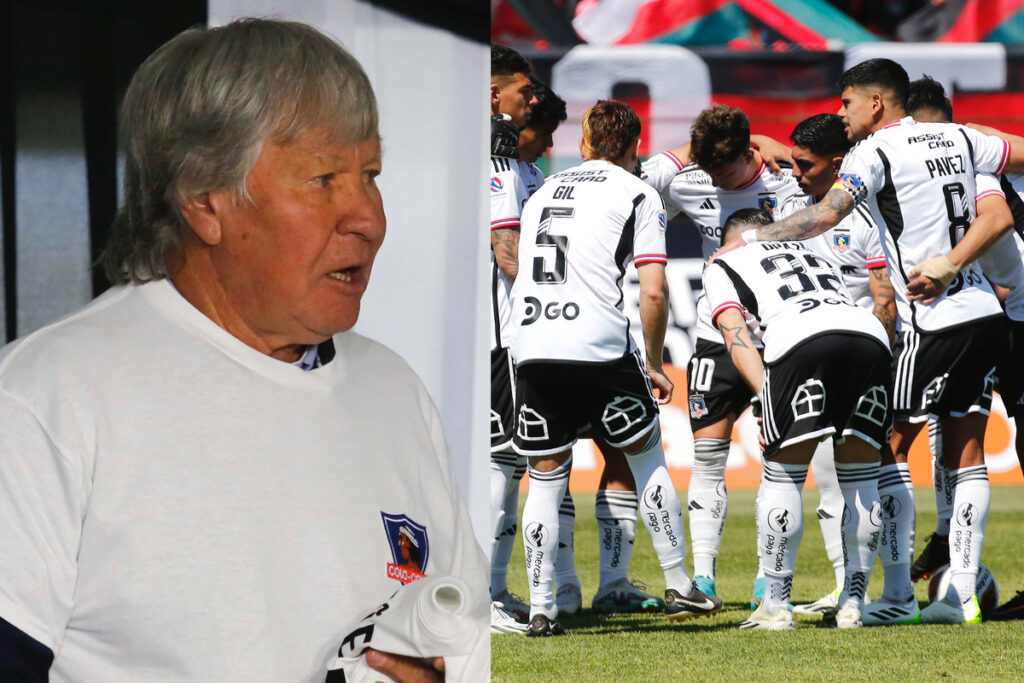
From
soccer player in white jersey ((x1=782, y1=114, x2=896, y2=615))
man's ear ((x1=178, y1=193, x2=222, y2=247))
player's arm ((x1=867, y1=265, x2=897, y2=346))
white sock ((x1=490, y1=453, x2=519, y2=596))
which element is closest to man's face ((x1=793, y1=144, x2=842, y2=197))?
soccer player in white jersey ((x1=782, y1=114, x2=896, y2=615))

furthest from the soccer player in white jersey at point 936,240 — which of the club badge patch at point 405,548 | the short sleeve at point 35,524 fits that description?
the short sleeve at point 35,524

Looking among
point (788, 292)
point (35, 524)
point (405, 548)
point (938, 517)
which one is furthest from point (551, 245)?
point (35, 524)

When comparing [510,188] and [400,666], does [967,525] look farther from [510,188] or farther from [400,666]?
[400,666]

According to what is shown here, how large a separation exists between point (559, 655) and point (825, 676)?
0.51 meters

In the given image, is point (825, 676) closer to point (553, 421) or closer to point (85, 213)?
point (553, 421)

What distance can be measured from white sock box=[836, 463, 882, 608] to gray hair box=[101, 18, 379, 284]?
1.88 metres

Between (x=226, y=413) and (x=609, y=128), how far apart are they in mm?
1657

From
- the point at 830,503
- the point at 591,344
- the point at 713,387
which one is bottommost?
the point at 830,503

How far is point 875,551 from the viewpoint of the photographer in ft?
8.36

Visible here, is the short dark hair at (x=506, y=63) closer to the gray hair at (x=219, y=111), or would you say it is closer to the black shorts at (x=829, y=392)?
the black shorts at (x=829, y=392)

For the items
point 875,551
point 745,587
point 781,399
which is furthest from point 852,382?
point 745,587

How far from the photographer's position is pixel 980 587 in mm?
2371

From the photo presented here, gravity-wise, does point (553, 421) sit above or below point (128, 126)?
below

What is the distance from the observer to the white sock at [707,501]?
276 centimetres
